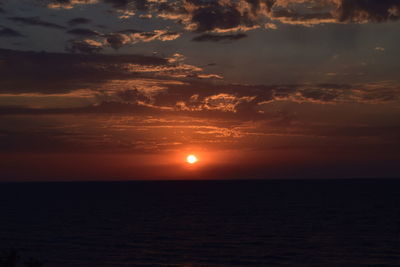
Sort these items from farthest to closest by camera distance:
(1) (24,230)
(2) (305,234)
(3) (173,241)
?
(1) (24,230) → (2) (305,234) → (3) (173,241)

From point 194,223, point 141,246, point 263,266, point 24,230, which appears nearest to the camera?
point 263,266

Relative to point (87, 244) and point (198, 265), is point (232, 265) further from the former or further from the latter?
point (87, 244)

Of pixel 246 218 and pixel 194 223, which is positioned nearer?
pixel 194 223

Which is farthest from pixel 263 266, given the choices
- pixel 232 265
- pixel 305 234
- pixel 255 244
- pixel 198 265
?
pixel 305 234

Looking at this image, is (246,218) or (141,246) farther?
(246,218)

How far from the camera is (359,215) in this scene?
9862 centimetres

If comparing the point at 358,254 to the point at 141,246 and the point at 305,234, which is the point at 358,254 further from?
the point at 141,246

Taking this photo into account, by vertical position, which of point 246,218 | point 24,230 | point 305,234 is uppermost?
point 246,218

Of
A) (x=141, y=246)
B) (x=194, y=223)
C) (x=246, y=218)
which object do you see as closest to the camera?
(x=141, y=246)

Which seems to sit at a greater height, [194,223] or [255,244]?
[194,223]

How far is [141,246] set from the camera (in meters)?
59.0

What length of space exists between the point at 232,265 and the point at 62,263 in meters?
16.7

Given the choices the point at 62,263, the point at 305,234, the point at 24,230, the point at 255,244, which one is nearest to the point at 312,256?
the point at 255,244

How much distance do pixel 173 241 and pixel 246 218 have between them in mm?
32255
